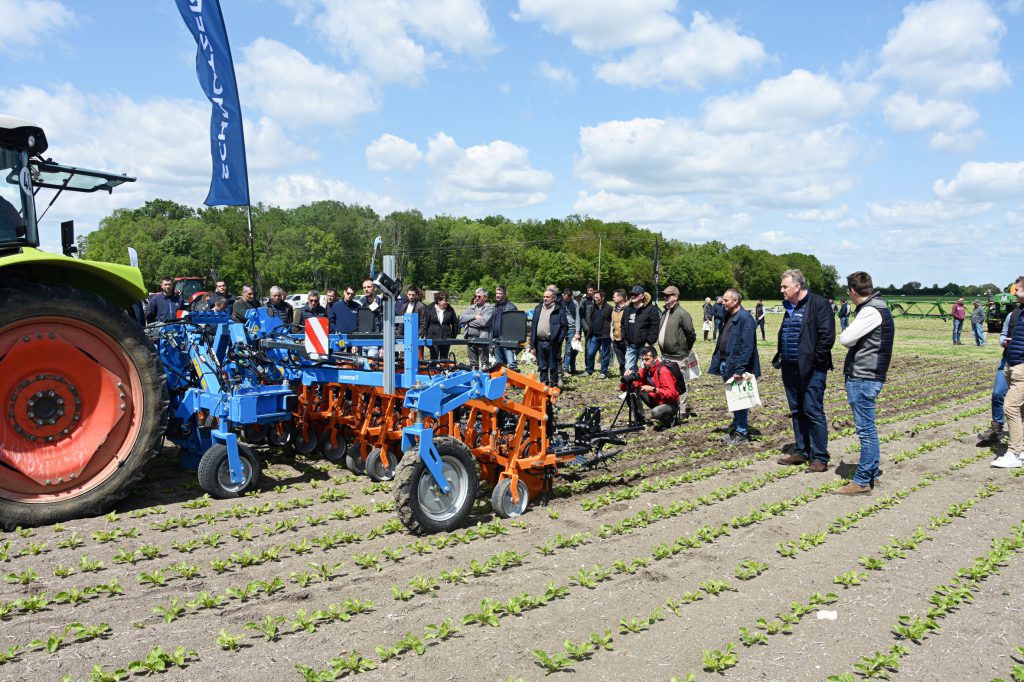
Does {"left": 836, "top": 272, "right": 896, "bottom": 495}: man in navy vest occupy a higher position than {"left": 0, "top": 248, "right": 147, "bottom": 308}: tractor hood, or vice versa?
{"left": 0, "top": 248, "right": 147, "bottom": 308}: tractor hood

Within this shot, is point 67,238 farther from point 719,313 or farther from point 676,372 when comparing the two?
point 719,313

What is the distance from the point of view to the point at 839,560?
4922 mm

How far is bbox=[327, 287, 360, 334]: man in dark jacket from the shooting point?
36.5 ft

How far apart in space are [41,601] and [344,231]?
70248mm

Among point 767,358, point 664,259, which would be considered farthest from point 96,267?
point 664,259

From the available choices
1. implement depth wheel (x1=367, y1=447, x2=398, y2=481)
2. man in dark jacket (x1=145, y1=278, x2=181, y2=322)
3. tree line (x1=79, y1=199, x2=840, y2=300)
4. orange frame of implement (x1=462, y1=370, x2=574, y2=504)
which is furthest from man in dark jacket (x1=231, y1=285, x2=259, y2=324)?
tree line (x1=79, y1=199, x2=840, y2=300)

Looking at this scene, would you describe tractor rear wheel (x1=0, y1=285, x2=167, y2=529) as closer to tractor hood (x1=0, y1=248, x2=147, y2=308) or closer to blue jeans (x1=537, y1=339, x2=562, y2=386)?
tractor hood (x1=0, y1=248, x2=147, y2=308)

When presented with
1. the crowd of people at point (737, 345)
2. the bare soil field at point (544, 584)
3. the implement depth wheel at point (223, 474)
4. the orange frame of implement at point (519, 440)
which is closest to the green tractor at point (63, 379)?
the bare soil field at point (544, 584)

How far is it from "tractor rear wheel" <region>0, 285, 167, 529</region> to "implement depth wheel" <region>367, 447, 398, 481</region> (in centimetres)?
187

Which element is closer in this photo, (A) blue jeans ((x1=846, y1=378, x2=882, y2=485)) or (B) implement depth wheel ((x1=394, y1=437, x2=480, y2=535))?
(B) implement depth wheel ((x1=394, y1=437, x2=480, y2=535))

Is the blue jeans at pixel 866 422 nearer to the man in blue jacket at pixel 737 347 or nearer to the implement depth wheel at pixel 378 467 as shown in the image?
the man in blue jacket at pixel 737 347

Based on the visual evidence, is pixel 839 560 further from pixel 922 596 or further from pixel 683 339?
pixel 683 339

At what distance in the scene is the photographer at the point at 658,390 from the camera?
9570 millimetres

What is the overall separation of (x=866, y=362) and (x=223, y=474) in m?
5.68
